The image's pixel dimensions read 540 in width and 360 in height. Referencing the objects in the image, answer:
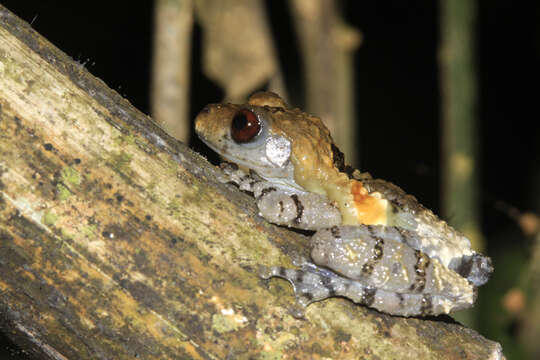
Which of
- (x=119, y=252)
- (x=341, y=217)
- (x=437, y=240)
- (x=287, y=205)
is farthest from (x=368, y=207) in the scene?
(x=119, y=252)

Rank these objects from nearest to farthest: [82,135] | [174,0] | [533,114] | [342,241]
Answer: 1. [82,135]
2. [342,241]
3. [174,0]
4. [533,114]

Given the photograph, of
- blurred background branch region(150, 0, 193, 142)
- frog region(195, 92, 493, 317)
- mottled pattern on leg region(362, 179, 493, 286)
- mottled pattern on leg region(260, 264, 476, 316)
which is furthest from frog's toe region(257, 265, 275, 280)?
blurred background branch region(150, 0, 193, 142)

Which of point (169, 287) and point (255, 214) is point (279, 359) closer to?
point (169, 287)

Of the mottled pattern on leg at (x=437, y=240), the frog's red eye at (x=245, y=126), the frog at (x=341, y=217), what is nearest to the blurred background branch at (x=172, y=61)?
the frog at (x=341, y=217)

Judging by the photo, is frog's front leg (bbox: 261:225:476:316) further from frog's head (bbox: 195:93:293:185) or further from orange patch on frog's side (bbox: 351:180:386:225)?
frog's head (bbox: 195:93:293:185)

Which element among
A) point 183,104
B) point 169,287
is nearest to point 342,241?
point 169,287

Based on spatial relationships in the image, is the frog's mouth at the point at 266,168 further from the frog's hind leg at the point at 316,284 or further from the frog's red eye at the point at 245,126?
the frog's hind leg at the point at 316,284

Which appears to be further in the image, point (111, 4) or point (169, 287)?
point (111, 4)
